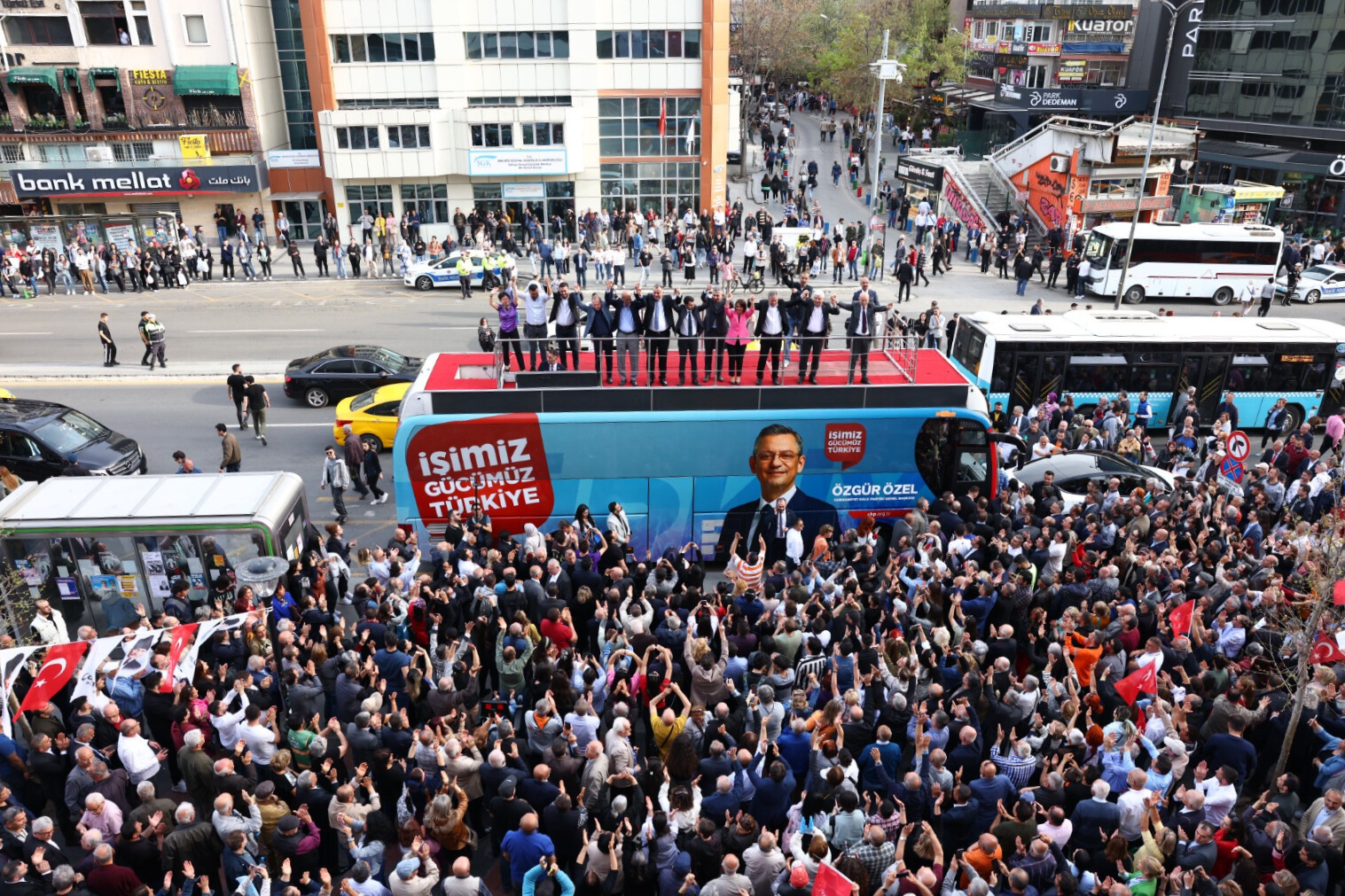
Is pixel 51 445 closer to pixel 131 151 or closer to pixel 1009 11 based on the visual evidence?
pixel 131 151

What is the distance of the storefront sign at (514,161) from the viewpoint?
39.4 metres

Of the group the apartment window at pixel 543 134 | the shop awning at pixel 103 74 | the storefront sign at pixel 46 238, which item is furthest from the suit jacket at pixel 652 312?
the shop awning at pixel 103 74

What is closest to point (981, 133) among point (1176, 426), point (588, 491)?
point (1176, 426)

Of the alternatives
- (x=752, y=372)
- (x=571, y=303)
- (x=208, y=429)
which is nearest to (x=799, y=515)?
(x=752, y=372)

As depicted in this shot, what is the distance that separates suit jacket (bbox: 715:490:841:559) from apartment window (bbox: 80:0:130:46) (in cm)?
3840

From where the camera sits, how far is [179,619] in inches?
457

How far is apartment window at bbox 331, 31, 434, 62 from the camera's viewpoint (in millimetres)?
38812

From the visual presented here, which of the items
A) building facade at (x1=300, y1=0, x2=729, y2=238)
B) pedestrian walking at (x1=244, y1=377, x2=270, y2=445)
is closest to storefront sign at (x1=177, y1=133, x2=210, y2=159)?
building facade at (x1=300, y1=0, x2=729, y2=238)

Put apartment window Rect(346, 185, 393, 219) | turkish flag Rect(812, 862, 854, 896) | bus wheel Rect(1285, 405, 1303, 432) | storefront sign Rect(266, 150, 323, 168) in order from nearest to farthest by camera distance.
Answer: turkish flag Rect(812, 862, 854, 896) → bus wheel Rect(1285, 405, 1303, 432) → apartment window Rect(346, 185, 393, 219) → storefront sign Rect(266, 150, 323, 168)

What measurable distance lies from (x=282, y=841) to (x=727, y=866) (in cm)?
370

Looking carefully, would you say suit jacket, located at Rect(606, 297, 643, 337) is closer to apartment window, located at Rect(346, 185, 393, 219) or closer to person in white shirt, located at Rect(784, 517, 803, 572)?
person in white shirt, located at Rect(784, 517, 803, 572)

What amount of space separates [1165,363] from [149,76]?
39650mm

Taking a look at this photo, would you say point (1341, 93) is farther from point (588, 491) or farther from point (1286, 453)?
point (588, 491)

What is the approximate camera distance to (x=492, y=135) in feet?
130
